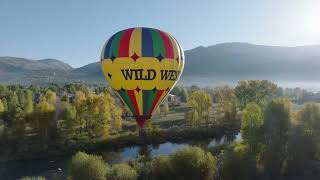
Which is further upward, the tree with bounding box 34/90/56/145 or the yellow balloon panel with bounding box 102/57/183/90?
the yellow balloon panel with bounding box 102/57/183/90

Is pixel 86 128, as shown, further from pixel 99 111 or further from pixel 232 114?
pixel 232 114

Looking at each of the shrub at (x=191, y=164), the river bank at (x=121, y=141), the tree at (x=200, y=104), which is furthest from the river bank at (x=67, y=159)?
the shrub at (x=191, y=164)

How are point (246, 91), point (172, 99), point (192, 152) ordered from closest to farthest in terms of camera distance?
point (192, 152), point (246, 91), point (172, 99)

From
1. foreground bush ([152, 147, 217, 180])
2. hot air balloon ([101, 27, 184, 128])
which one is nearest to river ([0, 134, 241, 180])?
foreground bush ([152, 147, 217, 180])

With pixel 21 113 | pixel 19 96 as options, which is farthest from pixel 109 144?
pixel 19 96

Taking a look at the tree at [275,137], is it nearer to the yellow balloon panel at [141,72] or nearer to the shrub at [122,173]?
the shrub at [122,173]

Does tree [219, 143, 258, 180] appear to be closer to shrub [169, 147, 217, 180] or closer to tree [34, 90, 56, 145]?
shrub [169, 147, 217, 180]

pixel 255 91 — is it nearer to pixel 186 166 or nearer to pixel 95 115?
pixel 95 115
